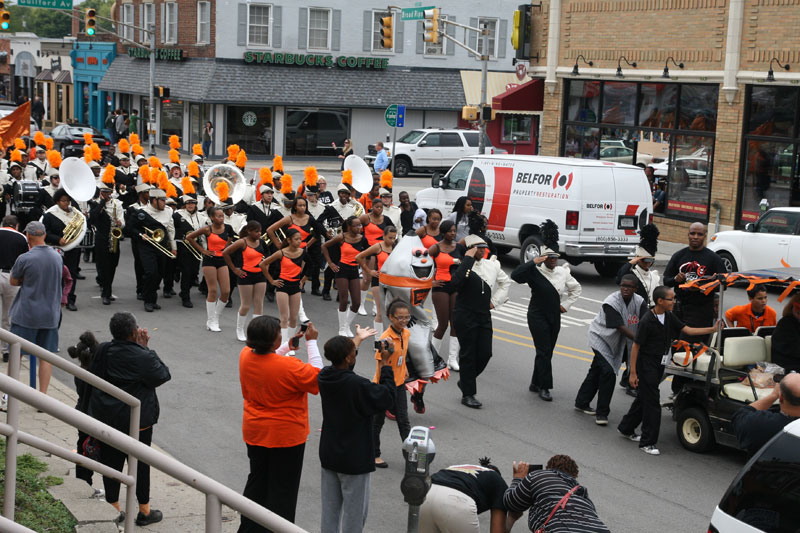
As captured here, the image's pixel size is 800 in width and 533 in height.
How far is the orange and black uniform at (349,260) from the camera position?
14273mm

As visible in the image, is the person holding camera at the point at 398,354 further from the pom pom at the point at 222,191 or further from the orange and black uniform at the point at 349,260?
the pom pom at the point at 222,191

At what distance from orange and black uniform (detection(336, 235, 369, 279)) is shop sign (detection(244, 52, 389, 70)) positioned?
32439 millimetres

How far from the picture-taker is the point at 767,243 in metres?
18.7

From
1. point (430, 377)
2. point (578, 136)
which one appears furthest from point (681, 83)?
point (430, 377)

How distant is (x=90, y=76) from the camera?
57.4 meters

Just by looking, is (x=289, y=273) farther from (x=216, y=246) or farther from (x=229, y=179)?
(x=229, y=179)

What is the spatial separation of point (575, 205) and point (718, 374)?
9.58 metres

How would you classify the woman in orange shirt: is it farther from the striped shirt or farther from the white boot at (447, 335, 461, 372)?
the white boot at (447, 335, 461, 372)

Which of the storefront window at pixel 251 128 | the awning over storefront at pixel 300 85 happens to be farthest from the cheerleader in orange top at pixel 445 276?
the storefront window at pixel 251 128

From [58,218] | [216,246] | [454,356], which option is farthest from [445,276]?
[58,218]

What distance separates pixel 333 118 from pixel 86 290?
102ft

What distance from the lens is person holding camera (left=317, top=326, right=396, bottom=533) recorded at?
6.60m

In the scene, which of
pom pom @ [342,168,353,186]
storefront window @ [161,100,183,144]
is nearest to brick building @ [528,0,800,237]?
pom pom @ [342,168,353,186]

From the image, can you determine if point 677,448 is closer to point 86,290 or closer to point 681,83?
point 86,290
